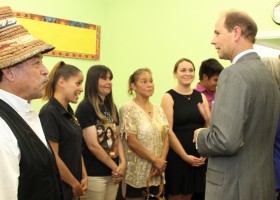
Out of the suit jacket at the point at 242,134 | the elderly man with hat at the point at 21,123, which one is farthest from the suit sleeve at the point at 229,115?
the elderly man with hat at the point at 21,123

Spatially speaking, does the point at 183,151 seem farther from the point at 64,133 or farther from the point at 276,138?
the point at 64,133

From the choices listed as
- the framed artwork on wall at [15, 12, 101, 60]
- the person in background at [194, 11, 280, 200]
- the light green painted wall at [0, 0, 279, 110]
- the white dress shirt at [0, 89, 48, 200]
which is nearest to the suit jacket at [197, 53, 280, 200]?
the person in background at [194, 11, 280, 200]

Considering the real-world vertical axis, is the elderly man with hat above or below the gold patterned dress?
above

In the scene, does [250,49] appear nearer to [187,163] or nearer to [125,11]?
[187,163]

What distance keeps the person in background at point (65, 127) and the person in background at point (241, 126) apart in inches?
32.0

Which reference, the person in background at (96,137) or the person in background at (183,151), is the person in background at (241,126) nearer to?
the person in background at (96,137)

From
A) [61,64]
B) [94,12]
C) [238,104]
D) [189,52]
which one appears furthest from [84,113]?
[94,12]

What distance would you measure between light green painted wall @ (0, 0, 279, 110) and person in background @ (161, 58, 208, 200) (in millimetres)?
933

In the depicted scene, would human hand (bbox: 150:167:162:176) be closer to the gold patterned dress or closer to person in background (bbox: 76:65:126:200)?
the gold patterned dress

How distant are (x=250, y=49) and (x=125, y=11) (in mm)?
3061

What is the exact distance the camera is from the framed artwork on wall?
12.7 feet

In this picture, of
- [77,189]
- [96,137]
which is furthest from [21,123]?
[96,137]

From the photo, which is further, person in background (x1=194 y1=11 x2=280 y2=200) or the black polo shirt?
the black polo shirt

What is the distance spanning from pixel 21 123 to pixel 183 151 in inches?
76.4
